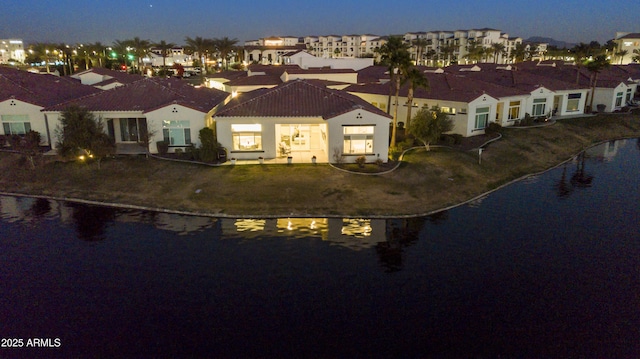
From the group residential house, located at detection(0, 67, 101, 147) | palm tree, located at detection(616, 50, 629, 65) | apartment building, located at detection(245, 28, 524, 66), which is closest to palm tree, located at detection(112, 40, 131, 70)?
apartment building, located at detection(245, 28, 524, 66)

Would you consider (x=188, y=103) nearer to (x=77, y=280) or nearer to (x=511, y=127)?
(x=77, y=280)

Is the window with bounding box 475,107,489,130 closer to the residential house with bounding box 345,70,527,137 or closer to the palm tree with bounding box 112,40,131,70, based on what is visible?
the residential house with bounding box 345,70,527,137

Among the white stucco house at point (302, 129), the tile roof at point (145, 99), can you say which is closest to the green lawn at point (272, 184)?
the white stucco house at point (302, 129)

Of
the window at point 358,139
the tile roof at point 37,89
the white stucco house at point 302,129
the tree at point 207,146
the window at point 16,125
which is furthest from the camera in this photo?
the tile roof at point 37,89

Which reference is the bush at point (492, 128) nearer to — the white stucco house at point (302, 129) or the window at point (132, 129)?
the white stucco house at point (302, 129)

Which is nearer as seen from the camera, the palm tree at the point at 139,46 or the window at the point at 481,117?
the window at the point at 481,117

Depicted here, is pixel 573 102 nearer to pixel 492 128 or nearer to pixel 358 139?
pixel 492 128
